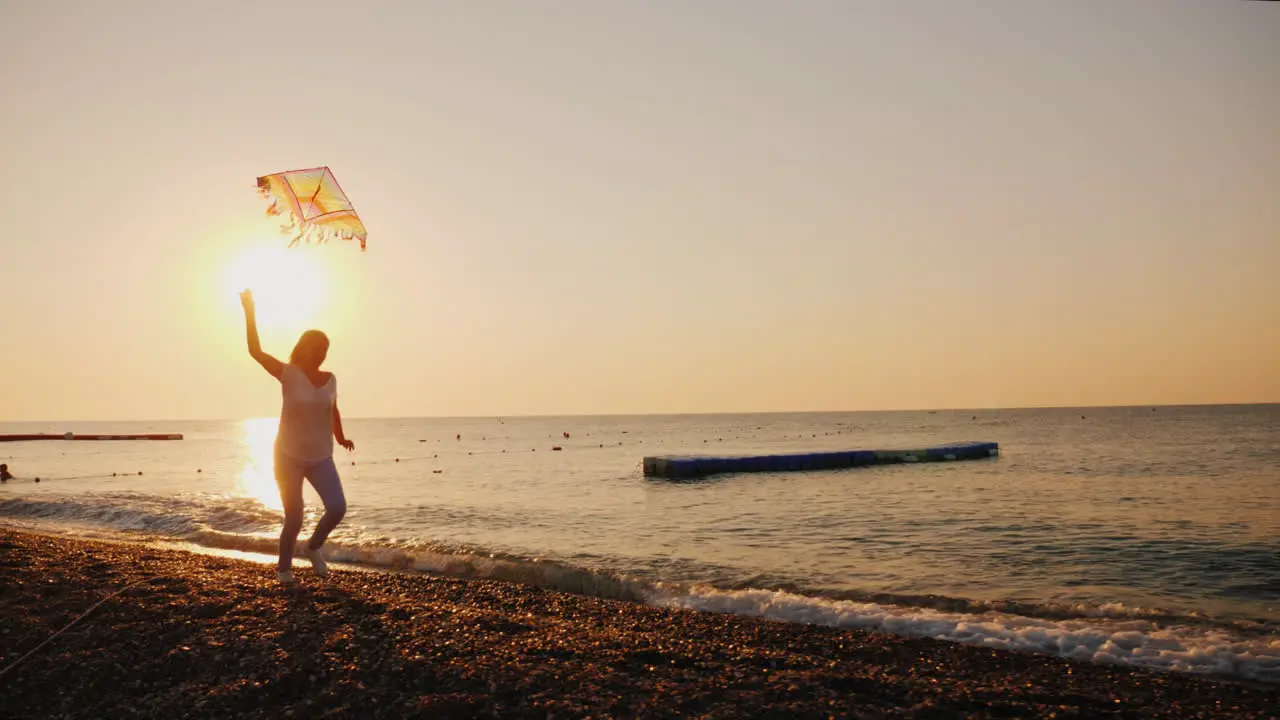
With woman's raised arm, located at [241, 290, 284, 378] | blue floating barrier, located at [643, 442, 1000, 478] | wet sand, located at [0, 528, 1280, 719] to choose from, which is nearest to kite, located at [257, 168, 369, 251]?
woman's raised arm, located at [241, 290, 284, 378]

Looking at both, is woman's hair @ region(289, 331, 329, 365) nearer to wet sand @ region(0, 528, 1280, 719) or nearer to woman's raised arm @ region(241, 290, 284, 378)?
woman's raised arm @ region(241, 290, 284, 378)

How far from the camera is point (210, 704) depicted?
553 cm

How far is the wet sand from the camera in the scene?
5.52 metres

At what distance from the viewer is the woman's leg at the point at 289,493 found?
894cm

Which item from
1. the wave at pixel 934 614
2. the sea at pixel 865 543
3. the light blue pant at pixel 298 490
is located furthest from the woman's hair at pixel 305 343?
the wave at pixel 934 614

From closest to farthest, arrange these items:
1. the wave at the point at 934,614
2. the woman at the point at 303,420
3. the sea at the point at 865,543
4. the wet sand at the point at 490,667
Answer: the wet sand at the point at 490,667 < the wave at the point at 934,614 < the woman at the point at 303,420 < the sea at the point at 865,543

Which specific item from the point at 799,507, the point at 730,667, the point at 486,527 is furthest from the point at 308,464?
the point at 799,507

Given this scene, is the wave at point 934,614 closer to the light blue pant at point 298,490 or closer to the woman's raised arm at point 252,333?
the light blue pant at point 298,490

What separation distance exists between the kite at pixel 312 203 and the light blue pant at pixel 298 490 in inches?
120

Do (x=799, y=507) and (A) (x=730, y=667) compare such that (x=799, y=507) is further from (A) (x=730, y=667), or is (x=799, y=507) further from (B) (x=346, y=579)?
(A) (x=730, y=667)

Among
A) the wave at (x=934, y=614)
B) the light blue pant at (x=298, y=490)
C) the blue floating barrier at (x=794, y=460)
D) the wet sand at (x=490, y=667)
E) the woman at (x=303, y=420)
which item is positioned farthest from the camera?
the blue floating barrier at (x=794, y=460)

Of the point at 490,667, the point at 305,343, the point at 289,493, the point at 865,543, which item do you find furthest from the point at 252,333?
the point at 865,543

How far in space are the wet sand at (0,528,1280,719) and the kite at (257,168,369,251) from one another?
4690 mm

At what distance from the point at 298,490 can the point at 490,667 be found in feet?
13.7
